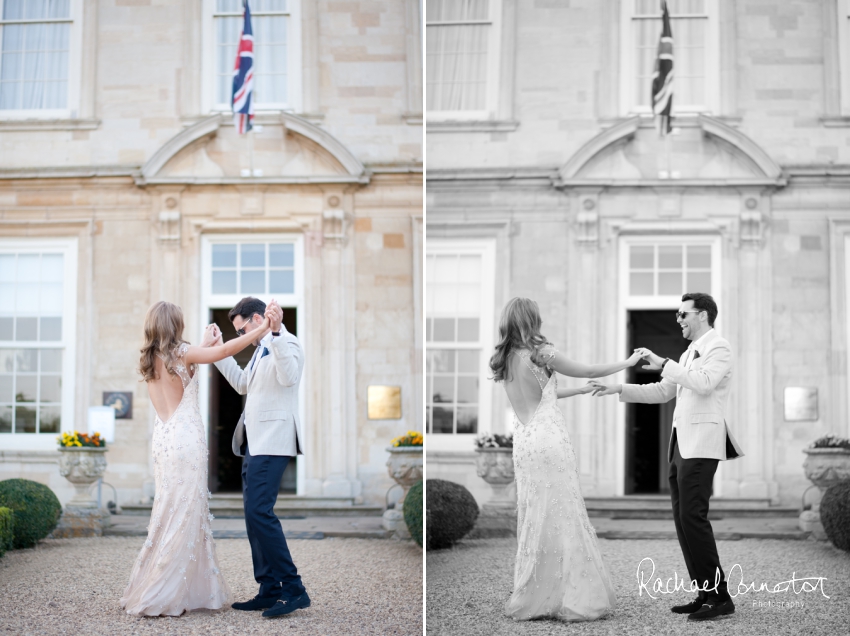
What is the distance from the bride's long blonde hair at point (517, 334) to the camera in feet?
14.3

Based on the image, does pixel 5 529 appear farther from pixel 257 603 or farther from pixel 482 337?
pixel 482 337

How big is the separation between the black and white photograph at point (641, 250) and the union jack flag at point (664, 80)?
0.01 meters

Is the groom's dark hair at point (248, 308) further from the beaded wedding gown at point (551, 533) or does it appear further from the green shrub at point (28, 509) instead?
the green shrub at point (28, 509)

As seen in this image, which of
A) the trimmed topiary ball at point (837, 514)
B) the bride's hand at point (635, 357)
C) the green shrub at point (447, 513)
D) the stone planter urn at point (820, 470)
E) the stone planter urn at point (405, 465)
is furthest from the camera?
the stone planter urn at point (405, 465)

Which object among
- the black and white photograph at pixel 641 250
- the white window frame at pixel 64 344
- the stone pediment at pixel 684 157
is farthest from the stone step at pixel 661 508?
the white window frame at pixel 64 344

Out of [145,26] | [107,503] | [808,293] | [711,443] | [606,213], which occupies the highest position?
[145,26]

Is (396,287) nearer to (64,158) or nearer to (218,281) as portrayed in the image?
(218,281)

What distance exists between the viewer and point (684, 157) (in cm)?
563

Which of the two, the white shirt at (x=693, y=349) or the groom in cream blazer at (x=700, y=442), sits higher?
the white shirt at (x=693, y=349)

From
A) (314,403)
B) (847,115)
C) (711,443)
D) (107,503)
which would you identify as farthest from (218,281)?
(847,115)

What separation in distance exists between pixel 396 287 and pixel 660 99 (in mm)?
2111

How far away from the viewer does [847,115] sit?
5465mm

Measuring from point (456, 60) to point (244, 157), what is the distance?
5.33 feet

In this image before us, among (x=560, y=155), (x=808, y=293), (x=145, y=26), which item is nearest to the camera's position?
(x=808, y=293)
